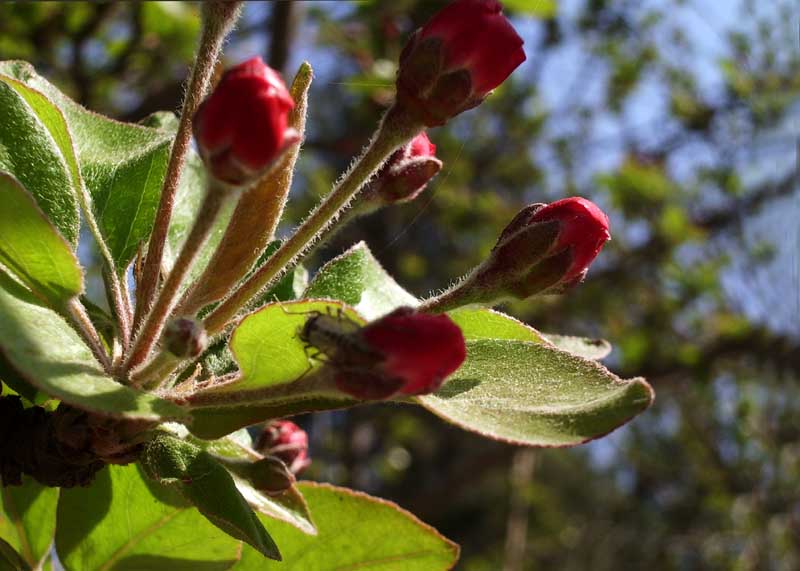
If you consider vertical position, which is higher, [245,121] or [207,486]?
[245,121]

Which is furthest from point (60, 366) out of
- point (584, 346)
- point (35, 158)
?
point (584, 346)

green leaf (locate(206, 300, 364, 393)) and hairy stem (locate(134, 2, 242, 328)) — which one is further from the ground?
hairy stem (locate(134, 2, 242, 328))

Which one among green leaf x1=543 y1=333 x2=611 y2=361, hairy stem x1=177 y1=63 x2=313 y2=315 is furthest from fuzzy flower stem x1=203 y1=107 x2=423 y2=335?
green leaf x1=543 y1=333 x2=611 y2=361

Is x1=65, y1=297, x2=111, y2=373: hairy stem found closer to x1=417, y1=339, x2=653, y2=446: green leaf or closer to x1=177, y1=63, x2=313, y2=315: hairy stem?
x1=177, y1=63, x2=313, y2=315: hairy stem

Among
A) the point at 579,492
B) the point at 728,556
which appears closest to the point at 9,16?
the point at 728,556

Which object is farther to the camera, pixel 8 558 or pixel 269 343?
pixel 8 558

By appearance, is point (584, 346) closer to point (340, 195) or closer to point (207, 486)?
point (340, 195)
